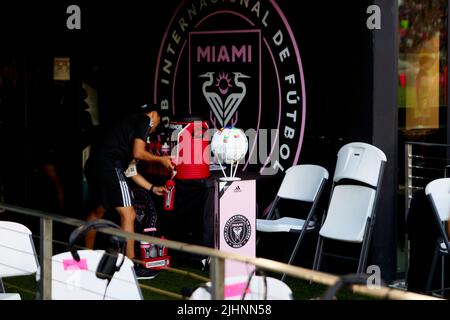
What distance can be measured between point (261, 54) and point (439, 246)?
242 cm

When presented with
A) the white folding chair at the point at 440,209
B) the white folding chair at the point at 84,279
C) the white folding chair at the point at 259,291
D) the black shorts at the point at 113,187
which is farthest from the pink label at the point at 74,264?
the black shorts at the point at 113,187

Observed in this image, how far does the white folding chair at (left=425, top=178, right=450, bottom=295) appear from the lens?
19.5 ft

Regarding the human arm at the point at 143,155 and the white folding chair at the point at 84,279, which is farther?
the human arm at the point at 143,155

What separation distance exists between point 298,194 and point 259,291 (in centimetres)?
373

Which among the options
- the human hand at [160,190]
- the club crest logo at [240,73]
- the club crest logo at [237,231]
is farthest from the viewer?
the club crest logo at [240,73]

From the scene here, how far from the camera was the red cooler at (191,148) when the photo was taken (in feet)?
22.9

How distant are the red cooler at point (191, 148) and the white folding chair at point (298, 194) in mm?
618

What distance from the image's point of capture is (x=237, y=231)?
665 centimetres

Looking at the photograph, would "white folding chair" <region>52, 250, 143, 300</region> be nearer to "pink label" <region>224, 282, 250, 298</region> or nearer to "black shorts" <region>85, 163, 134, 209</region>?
"pink label" <region>224, 282, 250, 298</region>

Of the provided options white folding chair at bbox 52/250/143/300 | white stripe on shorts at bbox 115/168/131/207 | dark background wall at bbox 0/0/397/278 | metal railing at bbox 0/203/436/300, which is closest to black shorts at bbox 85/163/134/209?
white stripe on shorts at bbox 115/168/131/207

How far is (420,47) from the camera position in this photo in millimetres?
7297

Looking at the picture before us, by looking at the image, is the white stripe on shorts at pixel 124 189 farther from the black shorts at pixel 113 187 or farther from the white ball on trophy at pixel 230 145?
the white ball on trophy at pixel 230 145
